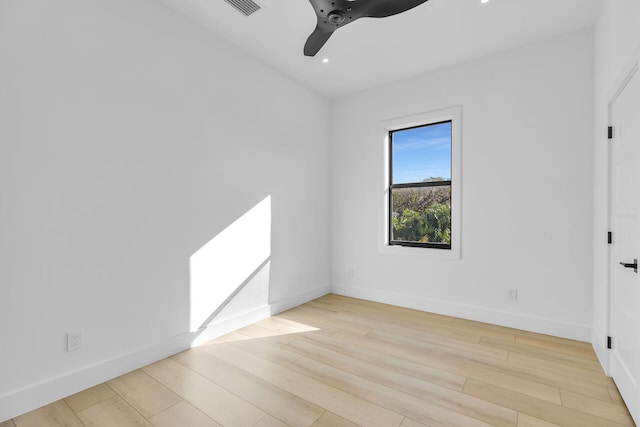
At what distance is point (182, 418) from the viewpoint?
175 cm

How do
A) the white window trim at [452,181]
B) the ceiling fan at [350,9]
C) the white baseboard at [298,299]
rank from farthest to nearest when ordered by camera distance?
1. the white baseboard at [298,299]
2. the white window trim at [452,181]
3. the ceiling fan at [350,9]

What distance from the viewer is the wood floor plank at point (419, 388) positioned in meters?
1.77

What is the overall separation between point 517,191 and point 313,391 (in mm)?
2651

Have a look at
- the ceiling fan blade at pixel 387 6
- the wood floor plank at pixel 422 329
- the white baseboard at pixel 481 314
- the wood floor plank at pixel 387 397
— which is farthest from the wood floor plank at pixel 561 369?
the ceiling fan blade at pixel 387 6

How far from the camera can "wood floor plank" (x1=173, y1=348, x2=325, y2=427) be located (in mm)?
1775

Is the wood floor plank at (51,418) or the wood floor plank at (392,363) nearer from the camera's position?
the wood floor plank at (51,418)

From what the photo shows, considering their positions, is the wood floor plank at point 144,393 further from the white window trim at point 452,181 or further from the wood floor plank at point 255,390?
the white window trim at point 452,181

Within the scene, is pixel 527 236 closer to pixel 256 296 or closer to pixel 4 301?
pixel 256 296

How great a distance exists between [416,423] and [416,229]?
2.44 m

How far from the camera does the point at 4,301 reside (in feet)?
5.72

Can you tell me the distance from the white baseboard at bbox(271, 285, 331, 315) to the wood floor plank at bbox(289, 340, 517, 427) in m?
0.94

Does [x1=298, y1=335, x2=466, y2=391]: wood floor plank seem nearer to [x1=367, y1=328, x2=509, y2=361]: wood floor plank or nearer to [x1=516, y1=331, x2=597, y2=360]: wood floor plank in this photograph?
[x1=367, y1=328, x2=509, y2=361]: wood floor plank

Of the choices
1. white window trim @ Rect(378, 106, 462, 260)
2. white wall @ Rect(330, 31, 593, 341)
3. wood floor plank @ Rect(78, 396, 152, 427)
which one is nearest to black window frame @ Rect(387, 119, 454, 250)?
white window trim @ Rect(378, 106, 462, 260)

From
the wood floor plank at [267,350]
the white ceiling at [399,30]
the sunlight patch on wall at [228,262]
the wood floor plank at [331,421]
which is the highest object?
the white ceiling at [399,30]
